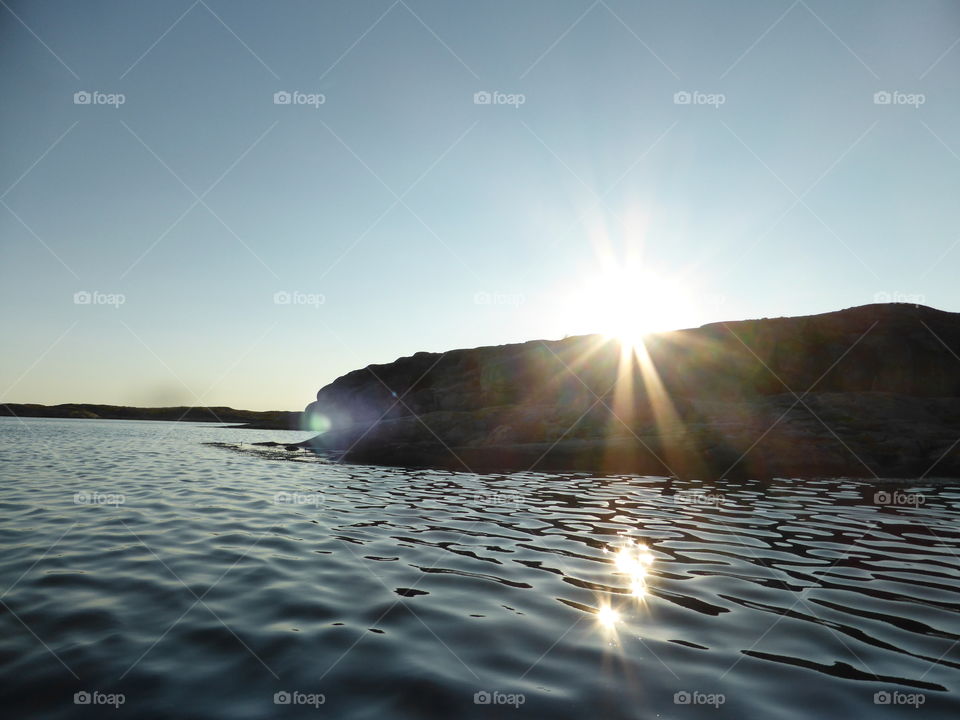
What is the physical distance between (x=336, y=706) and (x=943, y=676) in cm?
464

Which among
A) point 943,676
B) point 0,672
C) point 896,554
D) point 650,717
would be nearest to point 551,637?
point 650,717
